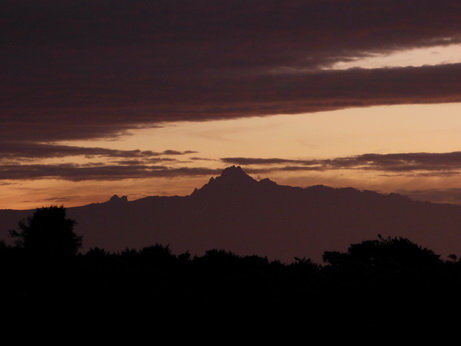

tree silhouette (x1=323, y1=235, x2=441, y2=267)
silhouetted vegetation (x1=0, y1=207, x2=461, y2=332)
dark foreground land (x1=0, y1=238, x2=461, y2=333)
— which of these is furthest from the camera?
tree silhouette (x1=323, y1=235, x2=441, y2=267)

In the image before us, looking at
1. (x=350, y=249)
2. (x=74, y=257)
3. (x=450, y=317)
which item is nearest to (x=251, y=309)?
(x=450, y=317)

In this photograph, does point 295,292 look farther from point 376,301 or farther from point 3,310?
point 3,310

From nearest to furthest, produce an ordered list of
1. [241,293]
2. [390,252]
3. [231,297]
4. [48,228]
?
[231,297]
[241,293]
[390,252]
[48,228]

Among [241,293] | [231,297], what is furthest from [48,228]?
[231,297]

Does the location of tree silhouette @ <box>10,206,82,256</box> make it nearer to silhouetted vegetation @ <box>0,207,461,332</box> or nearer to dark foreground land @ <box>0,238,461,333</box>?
silhouetted vegetation @ <box>0,207,461,332</box>

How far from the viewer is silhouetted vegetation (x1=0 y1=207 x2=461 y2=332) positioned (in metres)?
30.1

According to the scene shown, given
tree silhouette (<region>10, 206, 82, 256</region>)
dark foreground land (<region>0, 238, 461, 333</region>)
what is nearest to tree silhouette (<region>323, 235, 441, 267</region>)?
dark foreground land (<region>0, 238, 461, 333</region>)

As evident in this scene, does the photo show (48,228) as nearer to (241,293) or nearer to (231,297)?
(241,293)

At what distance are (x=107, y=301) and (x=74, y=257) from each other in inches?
231

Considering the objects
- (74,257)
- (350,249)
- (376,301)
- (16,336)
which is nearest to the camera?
(16,336)

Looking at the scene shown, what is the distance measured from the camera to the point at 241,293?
3300 cm

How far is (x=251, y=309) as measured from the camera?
1228 inches

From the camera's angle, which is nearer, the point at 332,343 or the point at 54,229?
the point at 332,343

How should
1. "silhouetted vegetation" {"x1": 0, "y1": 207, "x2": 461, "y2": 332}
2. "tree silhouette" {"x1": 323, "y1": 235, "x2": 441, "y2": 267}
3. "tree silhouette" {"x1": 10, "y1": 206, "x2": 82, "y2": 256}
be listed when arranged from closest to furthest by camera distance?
"silhouetted vegetation" {"x1": 0, "y1": 207, "x2": 461, "y2": 332}, "tree silhouette" {"x1": 323, "y1": 235, "x2": 441, "y2": 267}, "tree silhouette" {"x1": 10, "y1": 206, "x2": 82, "y2": 256}
